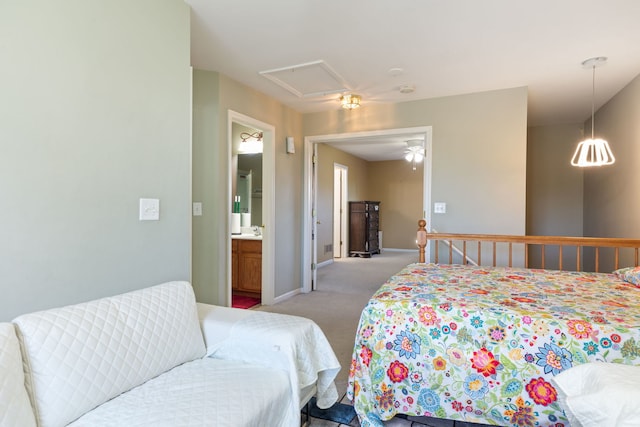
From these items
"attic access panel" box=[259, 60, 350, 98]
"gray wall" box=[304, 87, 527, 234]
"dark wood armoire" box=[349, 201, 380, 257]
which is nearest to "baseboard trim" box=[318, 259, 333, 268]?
"dark wood armoire" box=[349, 201, 380, 257]

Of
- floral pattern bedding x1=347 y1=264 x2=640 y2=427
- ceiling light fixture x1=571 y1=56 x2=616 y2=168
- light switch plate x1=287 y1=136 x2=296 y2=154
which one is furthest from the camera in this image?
light switch plate x1=287 y1=136 x2=296 y2=154

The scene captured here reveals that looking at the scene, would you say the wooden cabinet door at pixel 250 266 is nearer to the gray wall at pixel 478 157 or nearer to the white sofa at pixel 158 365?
the gray wall at pixel 478 157

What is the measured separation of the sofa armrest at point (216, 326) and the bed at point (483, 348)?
64 centimetres

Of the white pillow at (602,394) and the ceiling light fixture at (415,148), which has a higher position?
the ceiling light fixture at (415,148)

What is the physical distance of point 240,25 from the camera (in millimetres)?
2369

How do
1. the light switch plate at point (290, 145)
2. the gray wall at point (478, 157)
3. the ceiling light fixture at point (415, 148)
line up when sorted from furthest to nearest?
1. the ceiling light fixture at point (415, 148)
2. the light switch plate at point (290, 145)
3. the gray wall at point (478, 157)

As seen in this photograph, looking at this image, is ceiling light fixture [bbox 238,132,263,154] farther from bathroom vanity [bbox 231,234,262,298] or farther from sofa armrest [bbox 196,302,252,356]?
sofa armrest [bbox 196,302,252,356]

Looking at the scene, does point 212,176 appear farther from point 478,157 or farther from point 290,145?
point 478,157

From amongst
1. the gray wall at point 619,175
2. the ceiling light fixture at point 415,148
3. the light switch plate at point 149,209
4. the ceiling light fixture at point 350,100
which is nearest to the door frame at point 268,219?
the ceiling light fixture at point 350,100

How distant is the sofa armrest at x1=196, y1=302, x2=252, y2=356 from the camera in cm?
169

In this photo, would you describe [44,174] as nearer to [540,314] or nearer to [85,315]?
[85,315]

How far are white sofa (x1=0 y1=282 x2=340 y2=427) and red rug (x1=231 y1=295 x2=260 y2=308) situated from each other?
2.17m

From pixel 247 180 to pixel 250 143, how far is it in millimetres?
505

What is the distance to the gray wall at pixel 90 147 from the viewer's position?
1.32 metres
